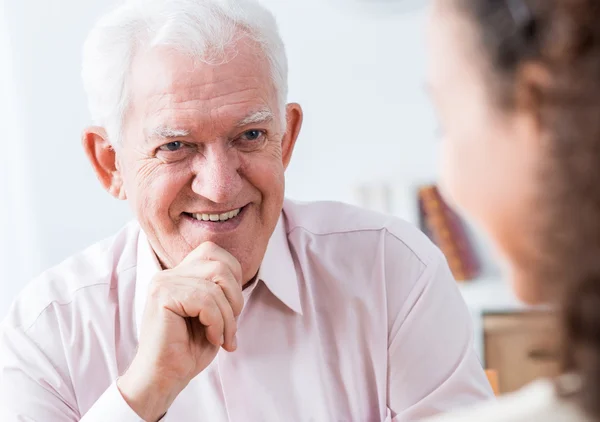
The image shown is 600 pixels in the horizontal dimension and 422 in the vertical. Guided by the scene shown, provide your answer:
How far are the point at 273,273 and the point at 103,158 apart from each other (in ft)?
1.34

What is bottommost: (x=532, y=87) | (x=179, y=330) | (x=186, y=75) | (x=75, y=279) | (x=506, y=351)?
(x=506, y=351)

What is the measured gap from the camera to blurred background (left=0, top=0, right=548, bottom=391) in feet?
12.2

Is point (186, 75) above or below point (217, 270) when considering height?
above

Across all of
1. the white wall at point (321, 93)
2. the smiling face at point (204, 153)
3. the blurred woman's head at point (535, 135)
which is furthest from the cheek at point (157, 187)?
the white wall at point (321, 93)

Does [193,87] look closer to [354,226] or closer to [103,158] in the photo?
[103,158]

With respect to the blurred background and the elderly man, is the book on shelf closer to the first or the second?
the blurred background

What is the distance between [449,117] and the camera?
2.57ft

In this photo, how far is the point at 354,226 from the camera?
173cm

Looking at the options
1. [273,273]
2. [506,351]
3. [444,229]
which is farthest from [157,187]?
[506,351]

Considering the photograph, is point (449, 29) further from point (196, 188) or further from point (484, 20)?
point (196, 188)

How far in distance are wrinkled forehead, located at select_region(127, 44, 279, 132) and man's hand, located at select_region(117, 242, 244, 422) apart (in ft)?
0.88

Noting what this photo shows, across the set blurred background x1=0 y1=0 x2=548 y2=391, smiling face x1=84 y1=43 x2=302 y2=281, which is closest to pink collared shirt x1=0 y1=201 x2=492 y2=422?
smiling face x1=84 y1=43 x2=302 y2=281

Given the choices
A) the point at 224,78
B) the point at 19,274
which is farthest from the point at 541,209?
the point at 19,274

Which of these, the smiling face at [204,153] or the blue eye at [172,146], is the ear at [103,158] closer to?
the smiling face at [204,153]
